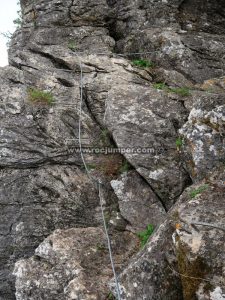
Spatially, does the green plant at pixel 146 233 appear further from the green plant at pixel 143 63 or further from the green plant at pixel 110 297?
the green plant at pixel 143 63

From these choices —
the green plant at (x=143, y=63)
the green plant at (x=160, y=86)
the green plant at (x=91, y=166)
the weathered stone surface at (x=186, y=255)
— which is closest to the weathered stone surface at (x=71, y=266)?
the weathered stone surface at (x=186, y=255)

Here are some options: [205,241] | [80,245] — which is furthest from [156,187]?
[205,241]

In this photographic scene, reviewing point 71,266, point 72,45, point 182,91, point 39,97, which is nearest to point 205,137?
point 182,91

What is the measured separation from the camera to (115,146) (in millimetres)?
8039

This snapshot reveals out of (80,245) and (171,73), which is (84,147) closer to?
(80,245)

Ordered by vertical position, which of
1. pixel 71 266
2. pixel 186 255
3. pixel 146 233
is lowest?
pixel 71 266

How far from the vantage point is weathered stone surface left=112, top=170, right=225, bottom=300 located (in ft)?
15.1

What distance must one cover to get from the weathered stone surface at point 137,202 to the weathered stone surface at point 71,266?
328 mm

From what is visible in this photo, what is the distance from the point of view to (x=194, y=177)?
641 centimetres

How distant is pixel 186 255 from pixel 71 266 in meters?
2.15

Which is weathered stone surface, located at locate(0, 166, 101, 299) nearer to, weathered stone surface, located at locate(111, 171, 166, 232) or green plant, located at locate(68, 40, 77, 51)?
weathered stone surface, located at locate(111, 171, 166, 232)

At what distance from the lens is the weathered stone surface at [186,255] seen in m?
4.61

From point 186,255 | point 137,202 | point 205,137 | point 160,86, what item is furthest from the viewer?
point 160,86

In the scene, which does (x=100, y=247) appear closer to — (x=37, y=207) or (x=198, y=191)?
(x=37, y=207)
